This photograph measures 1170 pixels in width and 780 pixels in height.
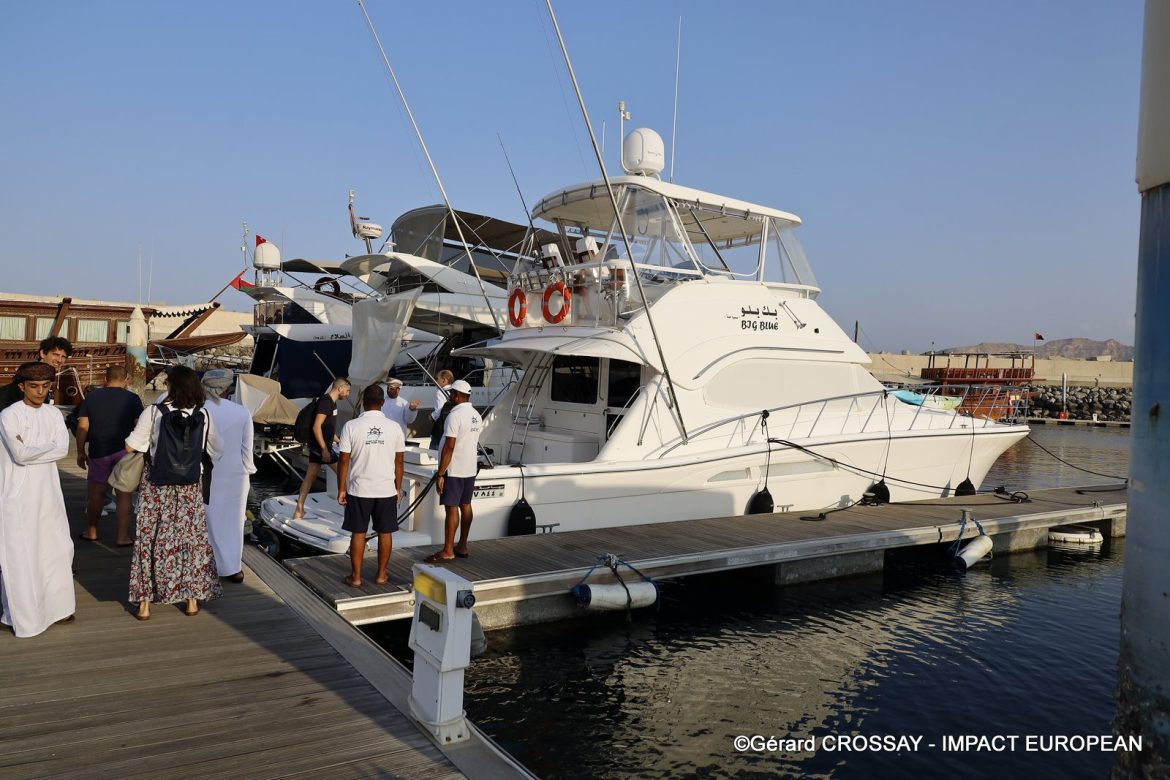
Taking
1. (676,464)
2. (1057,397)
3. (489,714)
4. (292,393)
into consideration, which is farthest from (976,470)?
(1057,397)

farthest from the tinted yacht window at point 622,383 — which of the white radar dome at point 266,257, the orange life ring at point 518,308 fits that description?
the white radar dome at point 266,257

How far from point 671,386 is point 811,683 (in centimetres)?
357

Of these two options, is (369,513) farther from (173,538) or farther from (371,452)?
(173,538)

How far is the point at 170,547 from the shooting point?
4664 millimetres

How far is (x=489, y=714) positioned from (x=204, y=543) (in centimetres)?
220

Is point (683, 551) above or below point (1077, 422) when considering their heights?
below

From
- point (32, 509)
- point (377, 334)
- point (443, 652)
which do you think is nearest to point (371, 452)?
point (32, 509)

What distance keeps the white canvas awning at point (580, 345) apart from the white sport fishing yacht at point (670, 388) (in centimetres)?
3

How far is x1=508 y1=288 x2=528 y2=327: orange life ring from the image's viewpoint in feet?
31.6

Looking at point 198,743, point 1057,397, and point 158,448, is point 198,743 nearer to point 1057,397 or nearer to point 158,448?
point 158,448

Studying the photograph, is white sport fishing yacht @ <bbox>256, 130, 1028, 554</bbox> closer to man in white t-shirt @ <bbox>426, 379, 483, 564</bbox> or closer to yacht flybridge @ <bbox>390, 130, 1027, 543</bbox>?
yacht flybridge @ <bbox>390, 130, 1027, 543</bbox>

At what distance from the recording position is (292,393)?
17922mm

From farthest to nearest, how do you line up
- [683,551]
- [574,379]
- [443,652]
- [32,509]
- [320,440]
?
[574,379]
[320,440]
[683,551]
[32,509]
[443,652]

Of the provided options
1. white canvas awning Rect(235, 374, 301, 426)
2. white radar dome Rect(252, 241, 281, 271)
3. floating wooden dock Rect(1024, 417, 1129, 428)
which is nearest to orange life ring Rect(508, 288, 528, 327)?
white canvas awning Rect(235, 374, 301, 426)
